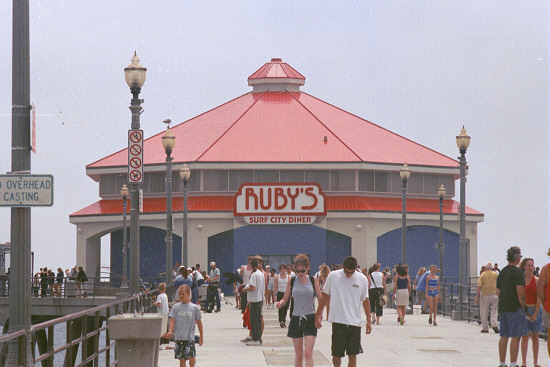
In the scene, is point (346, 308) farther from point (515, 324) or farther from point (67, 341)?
point (67, 341)

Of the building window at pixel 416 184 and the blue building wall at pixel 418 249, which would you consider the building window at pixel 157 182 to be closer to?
the blue building wall at pixel 418 249

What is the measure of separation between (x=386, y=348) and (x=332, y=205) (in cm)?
4574

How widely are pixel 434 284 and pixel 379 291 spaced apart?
6.22 ft

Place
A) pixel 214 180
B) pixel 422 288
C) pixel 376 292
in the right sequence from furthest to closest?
pixel 214 180
pixel 422 288
pixel 376 292

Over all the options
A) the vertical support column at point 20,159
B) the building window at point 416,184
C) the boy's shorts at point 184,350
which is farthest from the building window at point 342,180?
the vertical support column at point 20,159

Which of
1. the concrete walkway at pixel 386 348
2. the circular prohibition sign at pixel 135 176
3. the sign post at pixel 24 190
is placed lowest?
the concrete walkway at pixel 386 348

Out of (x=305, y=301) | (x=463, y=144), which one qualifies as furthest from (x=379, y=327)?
(x=305, y=301)

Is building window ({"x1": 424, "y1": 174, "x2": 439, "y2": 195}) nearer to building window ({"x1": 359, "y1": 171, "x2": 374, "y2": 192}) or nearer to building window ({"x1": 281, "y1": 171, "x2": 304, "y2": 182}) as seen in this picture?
building window ({"x1": 359, "y1": 171, "x2": 374, "y2": 192})

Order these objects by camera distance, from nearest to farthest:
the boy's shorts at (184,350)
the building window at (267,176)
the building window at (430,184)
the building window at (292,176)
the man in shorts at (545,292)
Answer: the man in shorts at (545,292) → the boy's shorts at (184,350) → the building window at (267,176) → the building window at (292,176) → the building window at (430,184)

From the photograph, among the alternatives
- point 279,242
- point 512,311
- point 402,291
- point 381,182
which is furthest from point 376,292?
point 381,182

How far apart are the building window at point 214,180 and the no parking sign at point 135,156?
4465cm

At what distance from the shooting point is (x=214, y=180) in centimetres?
6844

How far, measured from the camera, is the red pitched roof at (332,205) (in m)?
67.3

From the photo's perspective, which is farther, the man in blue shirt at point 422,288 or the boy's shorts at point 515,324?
the man in blue shirt at point 422,288
